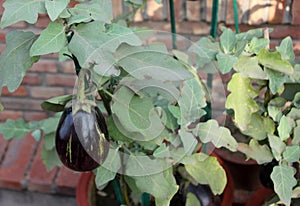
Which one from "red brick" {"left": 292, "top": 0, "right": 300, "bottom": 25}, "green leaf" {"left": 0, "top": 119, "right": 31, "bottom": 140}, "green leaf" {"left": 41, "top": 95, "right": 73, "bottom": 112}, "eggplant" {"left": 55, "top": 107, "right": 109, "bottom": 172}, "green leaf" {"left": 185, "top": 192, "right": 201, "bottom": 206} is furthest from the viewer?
"red brick" {"left": 292, "top": 0, "right": 300, "bottom": 25}

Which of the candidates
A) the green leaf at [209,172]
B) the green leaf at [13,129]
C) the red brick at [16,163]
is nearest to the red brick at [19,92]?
the red brick at [16,163]

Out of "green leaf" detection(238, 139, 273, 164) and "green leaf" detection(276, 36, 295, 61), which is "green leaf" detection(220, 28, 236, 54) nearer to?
"green leaf" detection(276, 36, 295, 61)

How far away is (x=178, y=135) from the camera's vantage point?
1.20 m

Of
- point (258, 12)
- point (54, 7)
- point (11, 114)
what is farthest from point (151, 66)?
point (11, 114)

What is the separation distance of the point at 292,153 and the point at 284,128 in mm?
61

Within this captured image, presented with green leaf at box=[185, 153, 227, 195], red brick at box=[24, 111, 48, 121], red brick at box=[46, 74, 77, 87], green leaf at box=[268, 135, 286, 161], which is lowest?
red brick at box=[24, 111, 48, 121]

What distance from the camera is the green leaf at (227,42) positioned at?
3.97 ft

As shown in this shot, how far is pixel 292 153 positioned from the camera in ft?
3.94

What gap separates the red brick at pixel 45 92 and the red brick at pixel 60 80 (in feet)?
0.08

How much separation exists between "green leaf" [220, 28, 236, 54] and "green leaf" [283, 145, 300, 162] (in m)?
0.27

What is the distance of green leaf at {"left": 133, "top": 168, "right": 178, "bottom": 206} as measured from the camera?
3.68 feet

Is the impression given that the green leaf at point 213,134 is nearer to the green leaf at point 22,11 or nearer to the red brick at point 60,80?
the green leaf at point 22,11

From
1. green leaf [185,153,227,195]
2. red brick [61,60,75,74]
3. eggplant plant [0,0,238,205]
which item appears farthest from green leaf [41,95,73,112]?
red brick [61,60,75,74]

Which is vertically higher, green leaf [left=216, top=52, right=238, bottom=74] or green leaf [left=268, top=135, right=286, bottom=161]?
green leaf [left=216, top=52, right=238, bottom=74]
